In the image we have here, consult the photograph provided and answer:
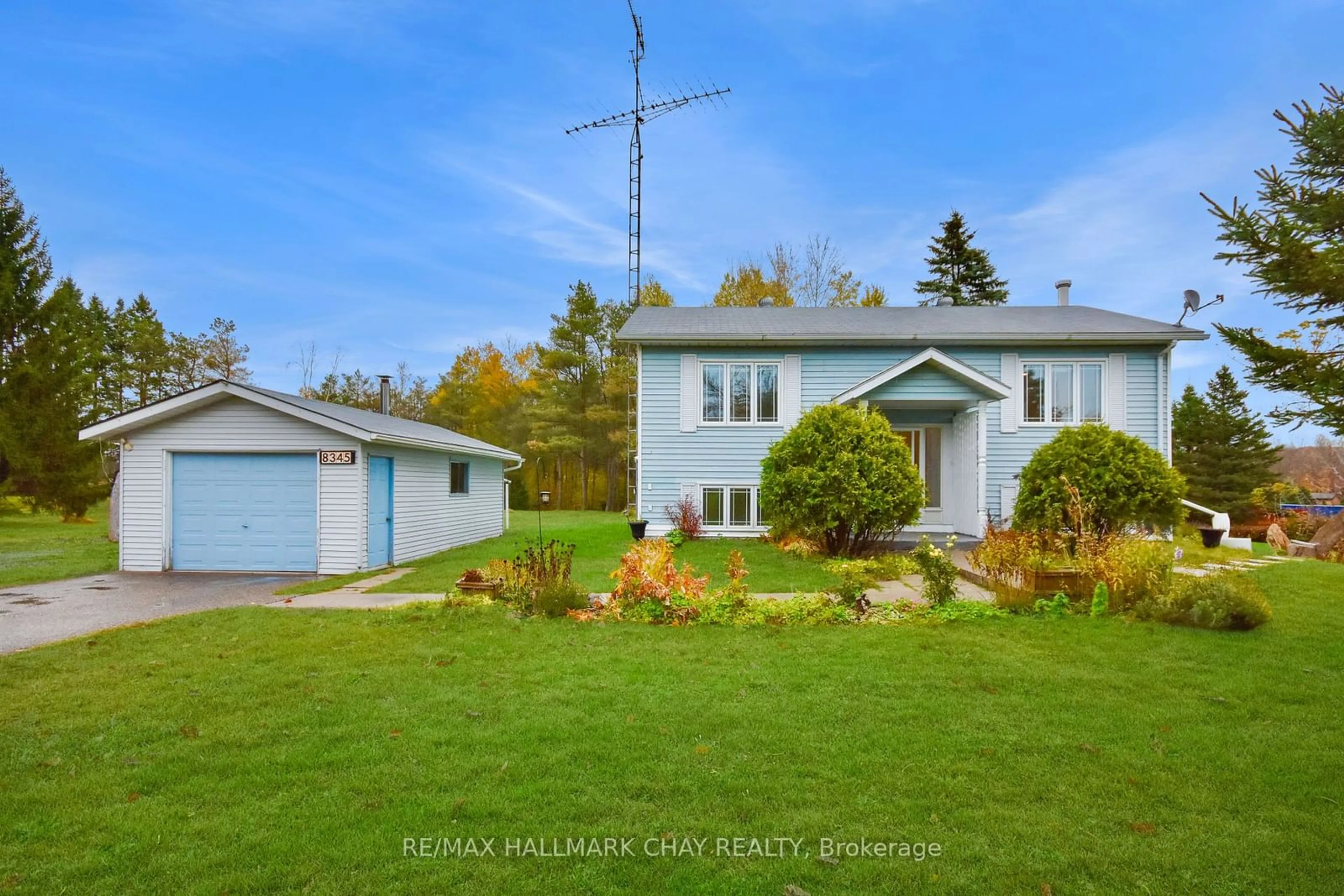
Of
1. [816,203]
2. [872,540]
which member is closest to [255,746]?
[872,540]

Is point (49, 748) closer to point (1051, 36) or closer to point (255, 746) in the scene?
point (255, 746)

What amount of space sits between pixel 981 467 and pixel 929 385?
6.85 feet

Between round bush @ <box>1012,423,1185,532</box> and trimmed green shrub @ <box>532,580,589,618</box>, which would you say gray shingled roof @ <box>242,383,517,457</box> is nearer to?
trimmed green shrub @ <box>532,580,589,618</box>

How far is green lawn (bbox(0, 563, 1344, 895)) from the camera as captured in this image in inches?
101

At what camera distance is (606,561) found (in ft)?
38.4

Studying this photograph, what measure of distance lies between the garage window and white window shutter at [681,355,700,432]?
608 centimetres

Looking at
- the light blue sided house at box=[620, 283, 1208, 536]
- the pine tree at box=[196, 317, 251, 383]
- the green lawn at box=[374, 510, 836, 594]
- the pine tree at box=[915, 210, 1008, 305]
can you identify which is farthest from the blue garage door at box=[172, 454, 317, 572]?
the pine tree at box=[915, 210, 1008, 305]

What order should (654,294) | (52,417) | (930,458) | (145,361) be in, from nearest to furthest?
(930,458) < (52,417) < (145,361) < (654,294)

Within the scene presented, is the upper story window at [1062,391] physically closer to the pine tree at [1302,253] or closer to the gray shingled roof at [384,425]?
the pine tree at [1302,253]

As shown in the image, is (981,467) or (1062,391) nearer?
(981,467)

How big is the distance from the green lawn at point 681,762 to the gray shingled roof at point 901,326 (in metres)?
9.66

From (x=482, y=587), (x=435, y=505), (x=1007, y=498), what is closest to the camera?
(x=482, y=587)

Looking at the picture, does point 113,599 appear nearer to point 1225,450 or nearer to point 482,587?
point 482,587

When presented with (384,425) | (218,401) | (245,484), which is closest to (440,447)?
(384,425)
